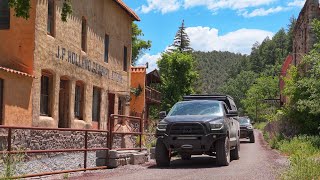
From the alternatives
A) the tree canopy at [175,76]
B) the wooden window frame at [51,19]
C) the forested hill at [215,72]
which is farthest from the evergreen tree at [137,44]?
the forested hill at [215,72]

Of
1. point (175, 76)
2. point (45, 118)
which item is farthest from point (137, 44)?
point (45, 118)

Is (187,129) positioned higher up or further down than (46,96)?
further down

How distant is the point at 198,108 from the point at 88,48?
12.6 metres

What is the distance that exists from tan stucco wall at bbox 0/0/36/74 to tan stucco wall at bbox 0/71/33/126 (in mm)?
815

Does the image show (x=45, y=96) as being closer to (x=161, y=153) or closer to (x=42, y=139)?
(x=42, y=139)

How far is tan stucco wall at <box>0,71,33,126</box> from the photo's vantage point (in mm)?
18422

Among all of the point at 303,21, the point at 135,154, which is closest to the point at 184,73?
the point at 303,21

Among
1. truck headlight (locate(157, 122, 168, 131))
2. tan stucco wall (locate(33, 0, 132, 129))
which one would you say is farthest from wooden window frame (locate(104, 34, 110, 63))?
truck headlight (locate(157, 122, 168, 131))

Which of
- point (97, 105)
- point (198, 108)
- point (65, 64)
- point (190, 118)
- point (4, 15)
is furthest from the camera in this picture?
point (97, 105)

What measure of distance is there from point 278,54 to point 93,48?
12097 centimetres

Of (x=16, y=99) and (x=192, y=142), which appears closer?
(x=192, y=142)

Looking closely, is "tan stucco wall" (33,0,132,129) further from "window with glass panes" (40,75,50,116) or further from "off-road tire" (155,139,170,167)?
"off-road tire" (155,139,170,167)

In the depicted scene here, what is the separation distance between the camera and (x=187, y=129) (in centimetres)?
1365

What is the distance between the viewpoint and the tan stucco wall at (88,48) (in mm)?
20625
